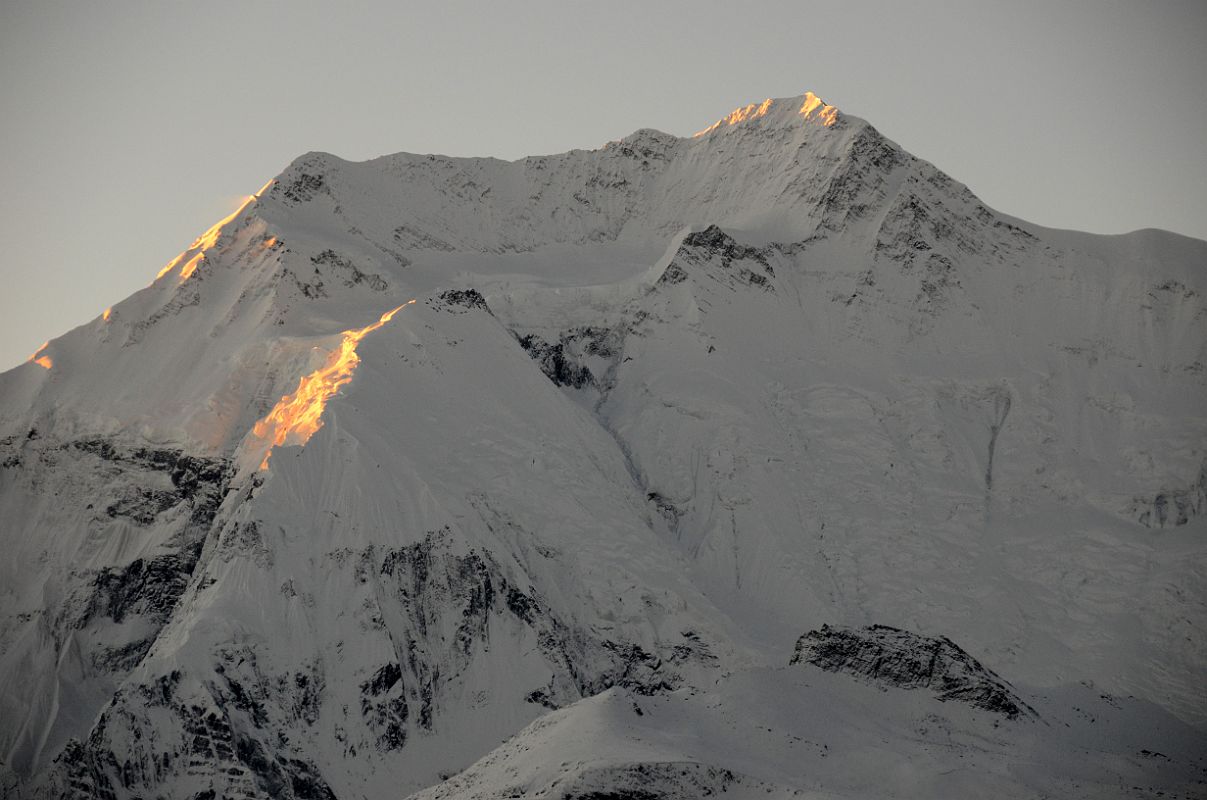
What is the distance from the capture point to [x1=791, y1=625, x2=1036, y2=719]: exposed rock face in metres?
174

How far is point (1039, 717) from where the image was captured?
178m

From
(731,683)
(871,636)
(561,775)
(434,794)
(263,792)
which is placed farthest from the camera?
(263,792)

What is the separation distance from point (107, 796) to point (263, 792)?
14.2 m

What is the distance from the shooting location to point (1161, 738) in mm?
187750

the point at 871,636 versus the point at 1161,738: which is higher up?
the point at 871,636

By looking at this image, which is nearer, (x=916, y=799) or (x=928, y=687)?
(x=916, y=799)

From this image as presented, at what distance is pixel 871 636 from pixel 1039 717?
47.8 feet

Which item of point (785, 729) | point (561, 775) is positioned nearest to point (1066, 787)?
point (785, 729)

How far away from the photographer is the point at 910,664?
17600 centimetres

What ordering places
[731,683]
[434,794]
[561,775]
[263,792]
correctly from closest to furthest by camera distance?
[561,775] → [434,794] → [731,683] → [263,792]

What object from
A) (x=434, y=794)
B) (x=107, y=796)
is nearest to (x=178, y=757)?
(x=107, y=796)

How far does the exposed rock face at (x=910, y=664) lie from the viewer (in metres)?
174

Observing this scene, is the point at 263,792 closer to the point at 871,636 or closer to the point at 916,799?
the point at 871,636

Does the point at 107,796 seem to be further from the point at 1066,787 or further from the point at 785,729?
the point at 1066,787
